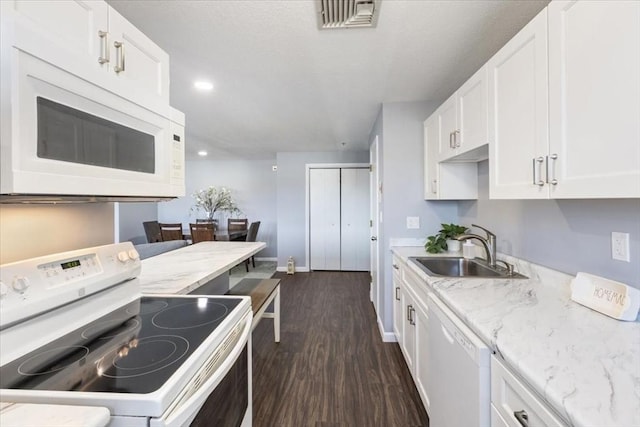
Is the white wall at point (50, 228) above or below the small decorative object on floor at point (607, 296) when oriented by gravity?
above

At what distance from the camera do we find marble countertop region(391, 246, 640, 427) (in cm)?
63

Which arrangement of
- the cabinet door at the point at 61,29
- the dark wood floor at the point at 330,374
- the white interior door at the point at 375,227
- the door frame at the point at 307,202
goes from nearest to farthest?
the cabinet door at the point at 61,29
the dark wood floor at the point at 330,374
the white interior door at the point at 375,227
the door frame at the point at 307,202

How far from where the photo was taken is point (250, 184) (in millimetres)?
6633

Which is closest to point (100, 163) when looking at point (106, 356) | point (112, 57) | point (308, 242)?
point (112, 57)

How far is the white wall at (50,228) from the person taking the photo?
953 millimetres

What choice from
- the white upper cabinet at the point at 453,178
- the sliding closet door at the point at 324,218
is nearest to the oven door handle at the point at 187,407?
the white upper cabinet at the point at 453,178

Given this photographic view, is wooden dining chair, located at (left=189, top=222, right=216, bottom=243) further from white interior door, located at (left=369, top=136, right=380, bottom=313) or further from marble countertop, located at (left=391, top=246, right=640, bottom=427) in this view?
marble countertop, located at (left=391, top=246, right=640, bottom=427)

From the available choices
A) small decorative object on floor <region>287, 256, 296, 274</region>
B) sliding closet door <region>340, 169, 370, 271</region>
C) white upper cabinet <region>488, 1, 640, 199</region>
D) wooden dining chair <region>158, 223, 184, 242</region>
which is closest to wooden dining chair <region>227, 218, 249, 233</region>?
wooden dining chair <region>158, 223, 184, 242</region>

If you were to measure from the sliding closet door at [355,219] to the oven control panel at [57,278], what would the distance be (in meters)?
4.39

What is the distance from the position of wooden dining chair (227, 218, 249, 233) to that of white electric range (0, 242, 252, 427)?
16.4ft

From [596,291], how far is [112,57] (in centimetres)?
203

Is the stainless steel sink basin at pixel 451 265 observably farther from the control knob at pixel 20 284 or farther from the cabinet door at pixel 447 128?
the control knob at pixel 20 284

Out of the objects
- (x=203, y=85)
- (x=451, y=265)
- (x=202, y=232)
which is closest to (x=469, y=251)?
(x=451, y=265)

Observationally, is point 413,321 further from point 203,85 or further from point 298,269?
point 298,269
